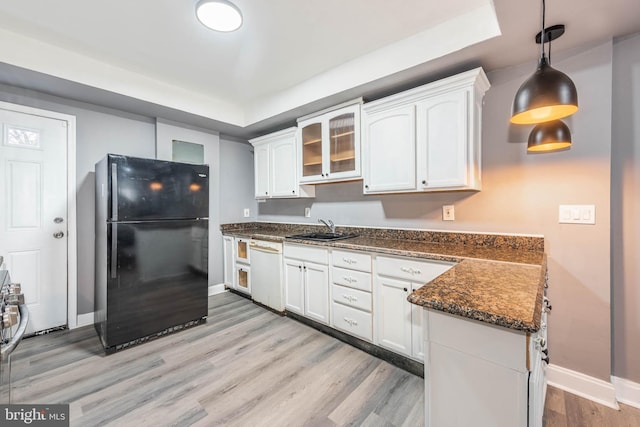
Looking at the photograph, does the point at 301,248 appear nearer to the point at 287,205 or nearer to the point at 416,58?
the point at 287,205

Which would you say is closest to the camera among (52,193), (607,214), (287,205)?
(607,214)

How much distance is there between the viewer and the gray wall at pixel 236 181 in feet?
12.3

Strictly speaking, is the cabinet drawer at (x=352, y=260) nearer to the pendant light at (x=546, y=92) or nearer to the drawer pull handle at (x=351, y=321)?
the drawer pull handle at (x=351, y=321)

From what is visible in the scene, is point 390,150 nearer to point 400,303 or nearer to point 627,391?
point 400,303

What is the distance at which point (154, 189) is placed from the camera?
234cm

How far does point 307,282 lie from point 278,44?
2.10 metres

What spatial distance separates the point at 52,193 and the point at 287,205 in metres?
2.39

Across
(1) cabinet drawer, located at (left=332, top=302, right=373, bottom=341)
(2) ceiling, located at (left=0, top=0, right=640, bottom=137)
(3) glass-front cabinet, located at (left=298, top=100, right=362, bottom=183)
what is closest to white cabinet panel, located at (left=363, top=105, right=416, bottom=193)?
(3) glass-front cabinet, located at (left=298, top=100, right=362, bottom=183)

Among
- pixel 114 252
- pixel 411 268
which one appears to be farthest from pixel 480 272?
pixel 114 252

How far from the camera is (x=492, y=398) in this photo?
Result: 83cm

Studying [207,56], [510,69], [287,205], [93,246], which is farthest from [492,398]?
[93,246]

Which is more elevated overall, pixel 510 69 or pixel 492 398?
pixel 510 69

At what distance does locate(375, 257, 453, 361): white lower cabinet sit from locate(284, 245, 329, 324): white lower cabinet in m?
0.55

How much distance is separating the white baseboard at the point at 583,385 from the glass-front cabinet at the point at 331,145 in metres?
2.06
